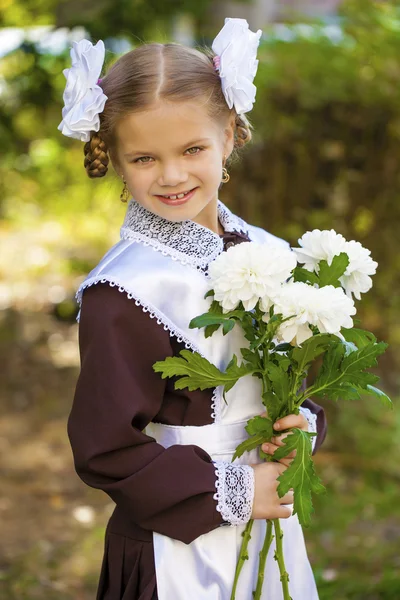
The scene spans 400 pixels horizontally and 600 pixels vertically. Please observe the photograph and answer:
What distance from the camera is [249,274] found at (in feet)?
5.49

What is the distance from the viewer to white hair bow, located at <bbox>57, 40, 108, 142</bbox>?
5.85 ft

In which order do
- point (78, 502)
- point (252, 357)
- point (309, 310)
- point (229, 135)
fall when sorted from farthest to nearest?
point (78, 502) → point (229, 135) → point (252, 357) → point (309, 310)

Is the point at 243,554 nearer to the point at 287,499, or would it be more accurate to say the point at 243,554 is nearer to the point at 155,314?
the point at 287,499

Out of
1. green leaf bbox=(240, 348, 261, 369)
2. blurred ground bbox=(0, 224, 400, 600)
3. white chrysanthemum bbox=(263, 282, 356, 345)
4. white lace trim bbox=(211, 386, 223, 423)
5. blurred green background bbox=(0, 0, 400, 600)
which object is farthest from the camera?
blurred green background bbox=(0, 0, 400, 600)

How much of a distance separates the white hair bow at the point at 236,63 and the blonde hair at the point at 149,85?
0.10 ft

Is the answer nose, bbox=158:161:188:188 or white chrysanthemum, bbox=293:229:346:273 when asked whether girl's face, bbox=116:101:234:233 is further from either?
white chrysanthemum, bbox=293:229:346:273

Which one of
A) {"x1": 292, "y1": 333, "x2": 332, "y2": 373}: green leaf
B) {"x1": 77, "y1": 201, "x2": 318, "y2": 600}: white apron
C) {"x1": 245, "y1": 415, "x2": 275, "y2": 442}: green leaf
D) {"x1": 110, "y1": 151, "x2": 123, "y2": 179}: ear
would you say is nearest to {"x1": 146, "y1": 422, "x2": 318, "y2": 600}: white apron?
{"x1": 77, "y1": 201, "x2": 318, "y2": 600}: white apron

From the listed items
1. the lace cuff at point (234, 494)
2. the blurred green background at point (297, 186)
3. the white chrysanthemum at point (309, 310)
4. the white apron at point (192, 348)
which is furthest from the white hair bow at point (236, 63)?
the blurred green background at point (297, 186)

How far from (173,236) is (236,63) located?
40 centimetres

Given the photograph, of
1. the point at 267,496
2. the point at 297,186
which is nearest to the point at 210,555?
the point at 267,496

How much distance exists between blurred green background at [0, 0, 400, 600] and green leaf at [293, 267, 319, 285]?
2.05 meters

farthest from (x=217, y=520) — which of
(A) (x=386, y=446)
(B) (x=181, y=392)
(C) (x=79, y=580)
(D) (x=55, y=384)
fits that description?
(D) (x=55, y=384)

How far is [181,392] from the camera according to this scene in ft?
6.00

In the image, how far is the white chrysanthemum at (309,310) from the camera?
1655 mm
